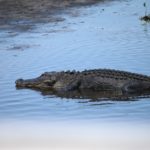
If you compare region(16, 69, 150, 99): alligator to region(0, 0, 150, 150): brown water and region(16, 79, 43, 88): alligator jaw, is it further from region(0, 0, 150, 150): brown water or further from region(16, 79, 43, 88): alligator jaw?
region(0, 0, 150, 150): brown water

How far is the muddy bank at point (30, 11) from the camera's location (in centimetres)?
1627

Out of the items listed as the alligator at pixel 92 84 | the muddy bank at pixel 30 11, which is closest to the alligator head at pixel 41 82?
the alligator at pixel 92 84

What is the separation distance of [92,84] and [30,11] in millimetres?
9796

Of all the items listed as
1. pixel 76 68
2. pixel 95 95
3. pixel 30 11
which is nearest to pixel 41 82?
pixel 76 68

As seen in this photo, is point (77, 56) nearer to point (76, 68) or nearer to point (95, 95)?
point (76, 68)

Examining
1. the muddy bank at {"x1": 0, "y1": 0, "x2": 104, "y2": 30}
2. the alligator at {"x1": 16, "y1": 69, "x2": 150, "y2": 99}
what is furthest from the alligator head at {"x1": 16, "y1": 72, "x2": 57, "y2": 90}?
the muddy bank at {"x1": 0, "y1": 0, "x2": 104, "y2": 30}

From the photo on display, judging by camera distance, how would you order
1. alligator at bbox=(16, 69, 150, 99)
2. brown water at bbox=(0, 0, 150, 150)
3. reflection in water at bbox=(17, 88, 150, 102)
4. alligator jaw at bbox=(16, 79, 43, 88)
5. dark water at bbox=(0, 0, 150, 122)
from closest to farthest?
brown water at bbox=(0, 0, 150, 150), dark water at bbox=(0, 0, 150, 122), reflection in water at bbox=(17, 88, 150, 102), alligator at bbox=(16, 69, 150, 99), alligator jaw at bbox=(16, 79, 43, 88)

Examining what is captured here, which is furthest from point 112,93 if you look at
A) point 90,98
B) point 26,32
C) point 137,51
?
point 26,32

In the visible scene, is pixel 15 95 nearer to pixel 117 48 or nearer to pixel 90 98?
pixel 90 98

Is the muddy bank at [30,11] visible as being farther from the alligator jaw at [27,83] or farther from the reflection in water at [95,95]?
the reflection in water at [95,95]

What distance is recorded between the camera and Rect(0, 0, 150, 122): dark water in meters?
7.58

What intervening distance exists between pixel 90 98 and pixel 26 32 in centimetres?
669

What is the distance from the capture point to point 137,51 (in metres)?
11.4

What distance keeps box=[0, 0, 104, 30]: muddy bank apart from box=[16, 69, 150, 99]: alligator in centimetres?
617
